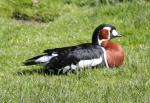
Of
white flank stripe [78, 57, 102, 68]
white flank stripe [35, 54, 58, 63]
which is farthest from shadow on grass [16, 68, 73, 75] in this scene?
white flank stripe [78, 57, 102, 68]

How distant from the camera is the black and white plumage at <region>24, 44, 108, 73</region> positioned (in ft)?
28.9

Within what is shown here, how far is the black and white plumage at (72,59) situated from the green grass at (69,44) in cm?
22

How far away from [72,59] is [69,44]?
147 inches

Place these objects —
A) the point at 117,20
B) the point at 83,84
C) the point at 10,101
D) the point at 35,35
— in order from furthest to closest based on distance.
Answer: the point at 117,20
the point at 35,35
the point at 83,84
the point at 10,101

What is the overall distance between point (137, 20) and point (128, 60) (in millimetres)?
3772

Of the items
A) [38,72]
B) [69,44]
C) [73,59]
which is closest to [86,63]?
[73,59]

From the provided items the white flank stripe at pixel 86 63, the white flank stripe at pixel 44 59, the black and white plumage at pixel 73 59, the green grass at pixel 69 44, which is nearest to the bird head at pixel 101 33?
the black and white plumage at pixel 73 59

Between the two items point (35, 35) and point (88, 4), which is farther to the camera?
point (88, 4)

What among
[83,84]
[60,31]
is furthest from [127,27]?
[83,84]

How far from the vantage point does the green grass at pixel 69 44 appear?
6391mm

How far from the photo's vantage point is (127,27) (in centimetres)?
1340

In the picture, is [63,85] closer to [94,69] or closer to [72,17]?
[94,69]

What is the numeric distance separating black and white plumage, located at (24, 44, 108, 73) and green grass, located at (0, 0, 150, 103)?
220 mm

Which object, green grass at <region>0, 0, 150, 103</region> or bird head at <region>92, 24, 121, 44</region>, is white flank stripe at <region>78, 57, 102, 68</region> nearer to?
green grass at <region>0, 0, 150, 103</region>
